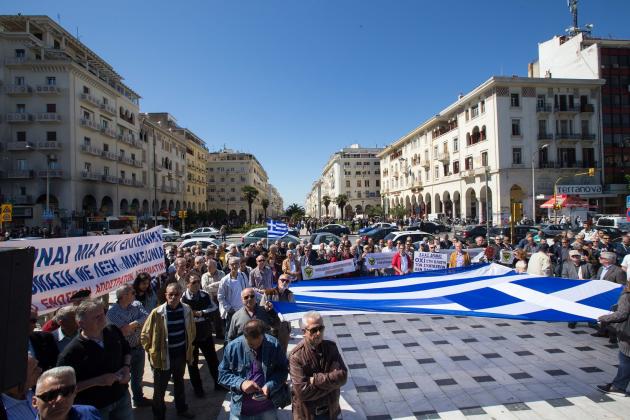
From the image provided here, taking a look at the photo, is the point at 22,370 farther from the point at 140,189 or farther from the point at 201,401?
the point at 140,189

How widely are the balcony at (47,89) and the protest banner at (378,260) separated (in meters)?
42.0

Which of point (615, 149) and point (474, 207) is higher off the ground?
point (615, 149)

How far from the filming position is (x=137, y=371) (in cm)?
559

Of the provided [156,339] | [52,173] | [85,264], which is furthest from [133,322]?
[52,173]

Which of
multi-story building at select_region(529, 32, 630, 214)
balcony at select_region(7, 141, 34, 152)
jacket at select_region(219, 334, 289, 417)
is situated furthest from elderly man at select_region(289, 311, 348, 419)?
multi-story building at select_region(529, 32, 630, 214)

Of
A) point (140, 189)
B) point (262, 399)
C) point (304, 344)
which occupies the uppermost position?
point (140, 189)

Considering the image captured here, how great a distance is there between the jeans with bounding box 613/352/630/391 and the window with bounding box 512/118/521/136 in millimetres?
46335

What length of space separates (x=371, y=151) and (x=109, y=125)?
255 feet

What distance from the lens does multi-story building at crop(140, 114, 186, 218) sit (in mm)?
58719

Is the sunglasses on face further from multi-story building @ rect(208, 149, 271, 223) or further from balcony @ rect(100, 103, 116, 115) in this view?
multi-story building @ rect(208, 149, 271, 223)

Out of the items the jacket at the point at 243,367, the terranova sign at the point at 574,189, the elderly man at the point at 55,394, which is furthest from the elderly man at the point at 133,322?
the terranova sign at the point at 574,189

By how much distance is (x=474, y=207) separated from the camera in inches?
2143

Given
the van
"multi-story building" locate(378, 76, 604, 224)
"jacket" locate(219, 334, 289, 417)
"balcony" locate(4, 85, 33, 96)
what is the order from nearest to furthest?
"jacket" locate(219, 334, 289, 417)
the van
"balcony" locate(4, 85, 33, 96)
"multi-story building" locate(378, 76, 604, 224)

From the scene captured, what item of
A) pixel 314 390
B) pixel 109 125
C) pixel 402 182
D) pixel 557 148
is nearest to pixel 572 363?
pixel 314 390
